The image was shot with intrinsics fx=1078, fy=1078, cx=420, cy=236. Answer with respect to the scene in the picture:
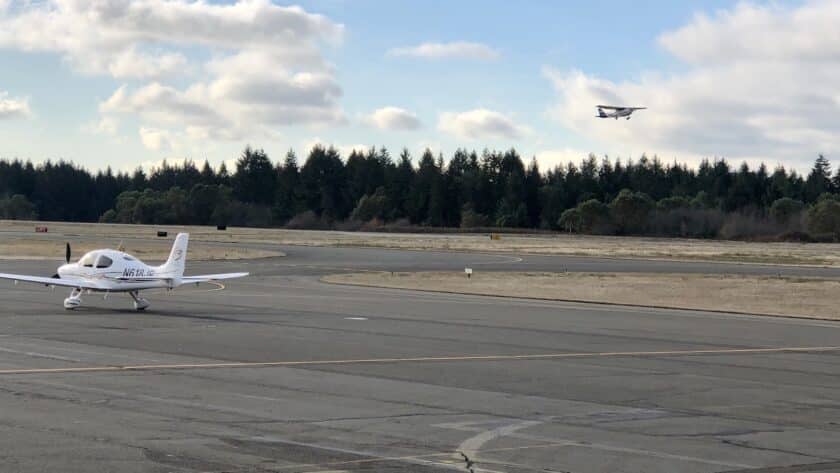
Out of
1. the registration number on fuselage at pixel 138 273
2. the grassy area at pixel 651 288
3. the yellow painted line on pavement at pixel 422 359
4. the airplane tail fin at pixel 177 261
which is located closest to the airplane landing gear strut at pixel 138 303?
the registration number on fuselage at pixel 138 273

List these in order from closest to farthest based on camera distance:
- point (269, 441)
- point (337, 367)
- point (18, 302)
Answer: point (269, 441), point (337, 367), point (18, 302)

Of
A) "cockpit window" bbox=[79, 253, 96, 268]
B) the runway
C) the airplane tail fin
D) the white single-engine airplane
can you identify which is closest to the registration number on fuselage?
the white single-engine airplane

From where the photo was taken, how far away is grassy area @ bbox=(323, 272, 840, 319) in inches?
1713

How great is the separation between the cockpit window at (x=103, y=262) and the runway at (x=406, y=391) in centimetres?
145

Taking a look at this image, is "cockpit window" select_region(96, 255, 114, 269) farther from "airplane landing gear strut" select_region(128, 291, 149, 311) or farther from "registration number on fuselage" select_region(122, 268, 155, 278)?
"airplane landing gear strut" select_region(128, 291, 149, 311)

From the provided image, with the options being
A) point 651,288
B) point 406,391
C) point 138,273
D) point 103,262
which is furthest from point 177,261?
point 651,288

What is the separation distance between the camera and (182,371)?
20.2m

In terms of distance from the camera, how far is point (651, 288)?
51.3 m

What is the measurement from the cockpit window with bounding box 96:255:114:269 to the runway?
1450 mm

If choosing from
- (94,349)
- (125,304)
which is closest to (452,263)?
(125,304)

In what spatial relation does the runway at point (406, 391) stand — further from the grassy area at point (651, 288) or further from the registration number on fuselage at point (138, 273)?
A: the grassy area at point (651, 288)

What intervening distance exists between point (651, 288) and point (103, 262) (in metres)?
27.1

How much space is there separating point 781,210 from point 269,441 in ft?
531

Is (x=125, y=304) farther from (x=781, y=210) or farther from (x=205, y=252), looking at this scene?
(x=781, y=210)
